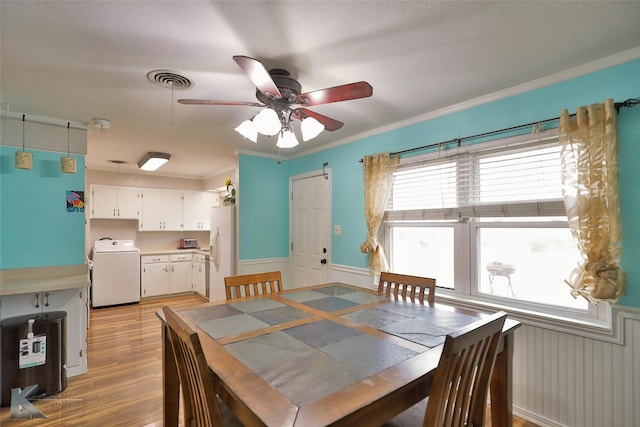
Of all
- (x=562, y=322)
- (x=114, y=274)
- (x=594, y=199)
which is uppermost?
(x=594, y=199)

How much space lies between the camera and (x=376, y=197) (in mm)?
3027

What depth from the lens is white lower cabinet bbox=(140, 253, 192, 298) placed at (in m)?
5.16

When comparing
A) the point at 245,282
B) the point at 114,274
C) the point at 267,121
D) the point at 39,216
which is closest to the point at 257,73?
the point at 267,121

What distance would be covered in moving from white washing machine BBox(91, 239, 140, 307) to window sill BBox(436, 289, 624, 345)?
16.0ft

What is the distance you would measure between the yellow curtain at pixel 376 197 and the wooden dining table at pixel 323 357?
0.95 meters

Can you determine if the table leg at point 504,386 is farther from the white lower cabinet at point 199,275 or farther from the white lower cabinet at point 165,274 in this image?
the white lower cabinet at point 165,274

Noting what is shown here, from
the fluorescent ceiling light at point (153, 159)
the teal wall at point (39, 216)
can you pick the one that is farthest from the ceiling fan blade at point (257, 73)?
the fluorescent ceiling light at point (153, 159)

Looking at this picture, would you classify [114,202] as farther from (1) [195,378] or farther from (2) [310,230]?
(1) [195,378]

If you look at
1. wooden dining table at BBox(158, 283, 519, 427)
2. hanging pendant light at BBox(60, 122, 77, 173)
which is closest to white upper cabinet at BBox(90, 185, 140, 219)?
hanging pendant light at BBox(60, 122, 77, 173)

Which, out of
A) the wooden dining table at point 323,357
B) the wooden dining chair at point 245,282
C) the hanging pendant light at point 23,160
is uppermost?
the hanging pendant light at point 23,160

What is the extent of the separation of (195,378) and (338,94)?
56.9 inches

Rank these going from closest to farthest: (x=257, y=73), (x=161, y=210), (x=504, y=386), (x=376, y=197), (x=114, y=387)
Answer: (x=257, y=73) < (x=504, y=386) < (x=114, y=387) < (x=376, y=197) < (x=161, y=210)

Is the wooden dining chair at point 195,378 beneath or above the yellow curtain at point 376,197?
beneath

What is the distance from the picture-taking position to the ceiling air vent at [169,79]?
1.94m
